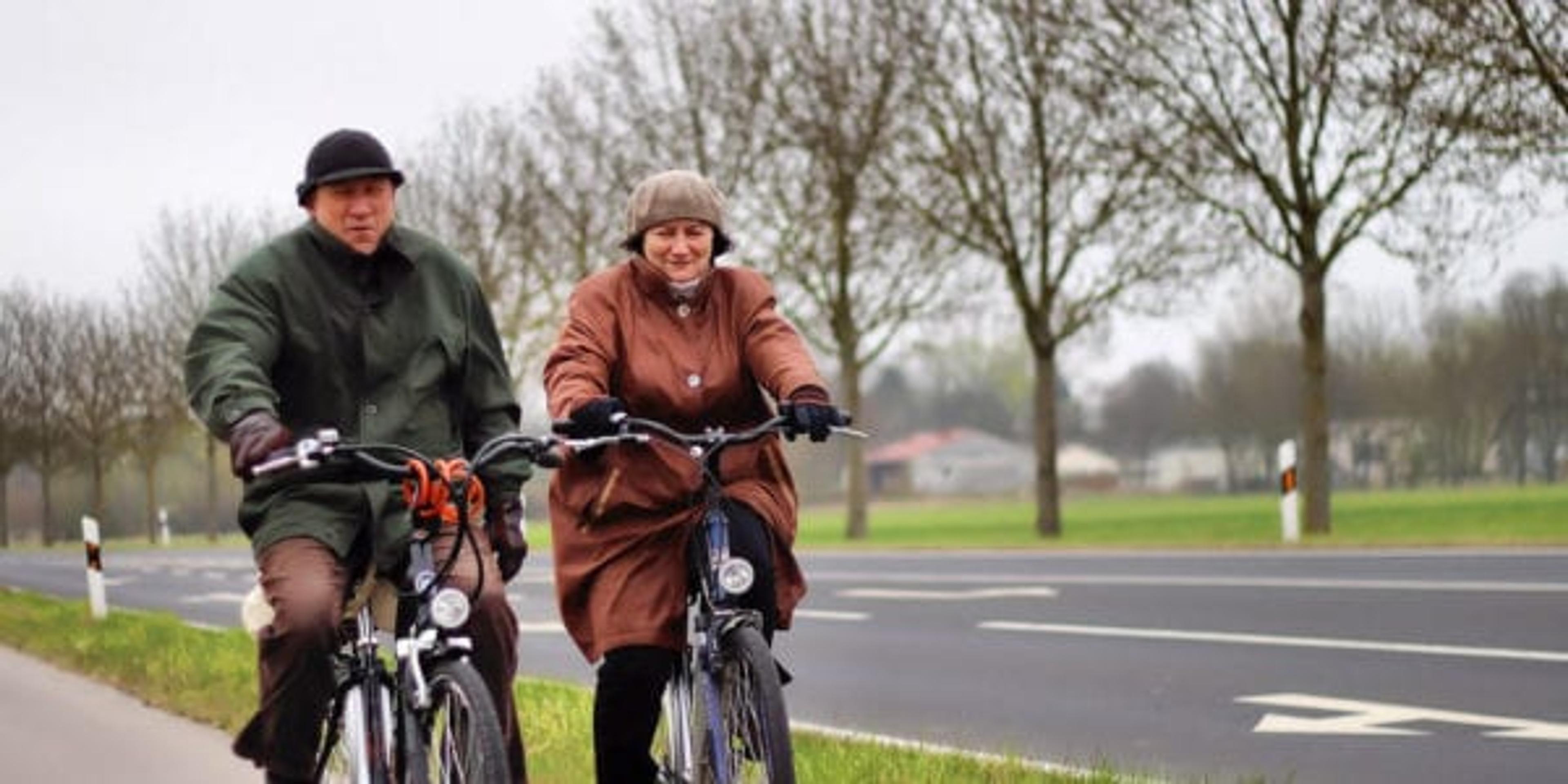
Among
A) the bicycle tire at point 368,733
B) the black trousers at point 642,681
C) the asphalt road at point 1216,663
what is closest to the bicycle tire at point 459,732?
the bicycle tire at point 368,733

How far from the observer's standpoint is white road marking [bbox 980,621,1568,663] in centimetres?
1059

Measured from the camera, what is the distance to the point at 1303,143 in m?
27.1

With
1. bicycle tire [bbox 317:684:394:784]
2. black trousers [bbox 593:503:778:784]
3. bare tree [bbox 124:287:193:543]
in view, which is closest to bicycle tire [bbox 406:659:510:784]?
bicycle tire [bbox 317:684:394:784]

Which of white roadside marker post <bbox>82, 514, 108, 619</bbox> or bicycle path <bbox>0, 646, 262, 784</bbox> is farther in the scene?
white roadside marker post <bbox>82, 514, 108, 619</bbox>

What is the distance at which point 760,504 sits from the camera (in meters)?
5.21

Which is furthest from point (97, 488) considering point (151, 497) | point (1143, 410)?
point (1143, 410)

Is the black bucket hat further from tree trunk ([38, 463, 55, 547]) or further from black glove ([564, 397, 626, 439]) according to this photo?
tree trunk ([38, 463, 55, 547])

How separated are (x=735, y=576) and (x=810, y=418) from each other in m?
0.40

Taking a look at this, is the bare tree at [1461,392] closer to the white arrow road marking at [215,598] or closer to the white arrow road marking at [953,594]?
the white arrow road marking at [215,598]

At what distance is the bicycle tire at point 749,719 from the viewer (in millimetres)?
4633

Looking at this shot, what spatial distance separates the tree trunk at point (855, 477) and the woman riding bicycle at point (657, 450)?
31.5m

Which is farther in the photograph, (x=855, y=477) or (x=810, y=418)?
(x=855, y=477)

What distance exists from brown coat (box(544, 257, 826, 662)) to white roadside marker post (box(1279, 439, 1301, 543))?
58.7 ft

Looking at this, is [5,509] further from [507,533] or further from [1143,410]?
[1143,410]
